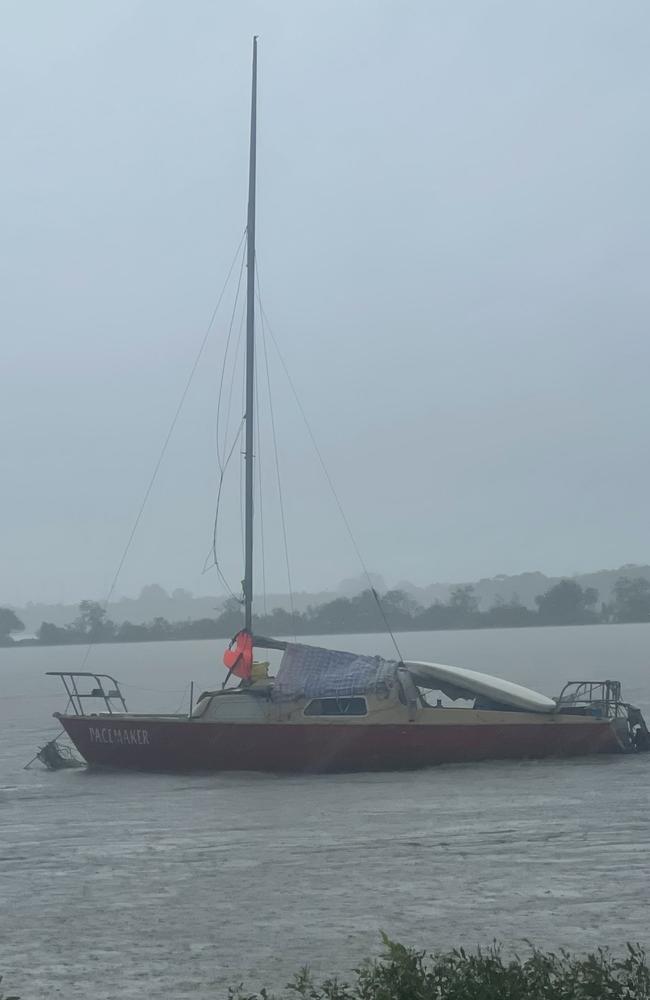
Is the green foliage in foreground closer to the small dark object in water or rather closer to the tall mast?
the tall mast

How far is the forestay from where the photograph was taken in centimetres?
2841

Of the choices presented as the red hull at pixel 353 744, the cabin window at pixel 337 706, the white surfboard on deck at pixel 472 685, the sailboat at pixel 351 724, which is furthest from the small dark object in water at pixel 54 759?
the white surfboard on deck at pixel 472 685

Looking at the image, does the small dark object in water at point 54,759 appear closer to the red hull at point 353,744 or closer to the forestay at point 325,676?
the red hull at point 353,744

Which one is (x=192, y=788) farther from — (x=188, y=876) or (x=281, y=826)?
(x=188, y=876)

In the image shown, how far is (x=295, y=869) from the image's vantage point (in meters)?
20.3

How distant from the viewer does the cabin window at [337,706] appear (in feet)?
93.4

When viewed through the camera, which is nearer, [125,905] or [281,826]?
[125,905]

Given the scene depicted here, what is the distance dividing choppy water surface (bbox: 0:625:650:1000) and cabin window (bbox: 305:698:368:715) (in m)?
1.54

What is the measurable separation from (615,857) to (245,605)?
1239cm

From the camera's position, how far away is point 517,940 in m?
14.9

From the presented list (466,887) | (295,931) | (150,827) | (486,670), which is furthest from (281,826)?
(486,670)

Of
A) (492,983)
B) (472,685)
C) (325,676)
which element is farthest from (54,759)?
(492,983)

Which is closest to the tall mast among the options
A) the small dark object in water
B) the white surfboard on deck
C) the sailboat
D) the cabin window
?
the sailboat

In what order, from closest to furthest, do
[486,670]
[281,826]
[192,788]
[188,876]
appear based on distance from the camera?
1. [188,876]
2. [281,826]
3. [192,788]
4. [486,670]
